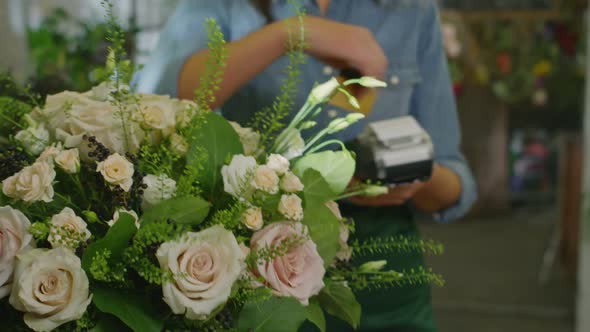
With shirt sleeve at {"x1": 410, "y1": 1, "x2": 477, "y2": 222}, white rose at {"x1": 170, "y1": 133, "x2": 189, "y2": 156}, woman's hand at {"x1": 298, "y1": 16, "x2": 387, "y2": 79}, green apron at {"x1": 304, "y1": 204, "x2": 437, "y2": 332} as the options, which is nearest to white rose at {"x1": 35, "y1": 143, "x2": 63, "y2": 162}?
white rose at {"x1": 170, "y1": 133, "x2": 189, "y2": 156}

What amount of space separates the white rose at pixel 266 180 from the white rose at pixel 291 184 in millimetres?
12


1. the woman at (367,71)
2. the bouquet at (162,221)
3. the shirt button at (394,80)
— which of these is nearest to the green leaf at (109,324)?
the bouquet at (162,221)

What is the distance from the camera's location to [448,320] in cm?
380

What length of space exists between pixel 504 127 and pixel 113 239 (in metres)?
5.26

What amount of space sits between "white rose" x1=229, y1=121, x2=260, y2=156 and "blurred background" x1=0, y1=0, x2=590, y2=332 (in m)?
0.43

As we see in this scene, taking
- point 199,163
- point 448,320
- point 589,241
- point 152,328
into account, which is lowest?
point 448,320

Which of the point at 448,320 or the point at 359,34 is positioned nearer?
the point at 359,34

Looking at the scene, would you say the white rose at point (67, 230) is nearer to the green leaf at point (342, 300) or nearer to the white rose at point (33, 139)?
the white rose at point (33, 139)

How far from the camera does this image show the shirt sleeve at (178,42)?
1019mm

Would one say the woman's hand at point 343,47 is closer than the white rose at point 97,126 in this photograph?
No

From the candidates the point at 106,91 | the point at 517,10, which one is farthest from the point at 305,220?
the point at 517,10

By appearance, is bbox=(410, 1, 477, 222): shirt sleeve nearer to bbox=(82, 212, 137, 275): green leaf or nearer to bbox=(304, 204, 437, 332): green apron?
bbox=(304, 204, 437, 332): green apron

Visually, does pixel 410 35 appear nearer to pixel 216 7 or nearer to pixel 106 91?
pixel 216 7

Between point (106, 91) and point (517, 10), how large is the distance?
3.83 meters
